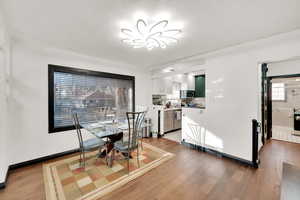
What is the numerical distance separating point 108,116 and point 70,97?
1110 millimetres

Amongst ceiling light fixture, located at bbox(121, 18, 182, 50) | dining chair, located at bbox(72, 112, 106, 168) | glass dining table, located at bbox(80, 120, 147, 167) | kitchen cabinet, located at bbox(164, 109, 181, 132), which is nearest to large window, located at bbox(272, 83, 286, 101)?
kitchen cabinet, located at bbox(164, 109, 181, 132)

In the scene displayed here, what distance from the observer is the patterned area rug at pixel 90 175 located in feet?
5.74

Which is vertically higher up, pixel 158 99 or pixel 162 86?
pixel 162 86

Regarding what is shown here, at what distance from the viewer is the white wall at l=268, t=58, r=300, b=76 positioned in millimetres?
3332

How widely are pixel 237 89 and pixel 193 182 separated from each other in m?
2.01

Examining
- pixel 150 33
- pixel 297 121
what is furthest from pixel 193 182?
pixel 297 121

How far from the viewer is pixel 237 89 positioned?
259 cm

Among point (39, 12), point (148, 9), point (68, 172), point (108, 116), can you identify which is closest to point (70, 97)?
point (108, 116)

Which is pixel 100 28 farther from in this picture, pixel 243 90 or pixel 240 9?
pixel 243 90

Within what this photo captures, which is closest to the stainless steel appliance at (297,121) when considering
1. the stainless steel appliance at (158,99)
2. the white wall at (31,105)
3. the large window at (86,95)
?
the stainless steel appliance at (158,99)

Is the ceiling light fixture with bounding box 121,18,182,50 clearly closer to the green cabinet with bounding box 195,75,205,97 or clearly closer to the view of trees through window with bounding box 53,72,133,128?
the view of trees through window with bounding box 53,72,133,128

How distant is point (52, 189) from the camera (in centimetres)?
181

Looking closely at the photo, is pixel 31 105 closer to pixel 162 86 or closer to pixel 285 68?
pixel 162 86

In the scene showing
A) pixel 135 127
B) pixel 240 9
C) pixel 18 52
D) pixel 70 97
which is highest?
pixel 240 9
